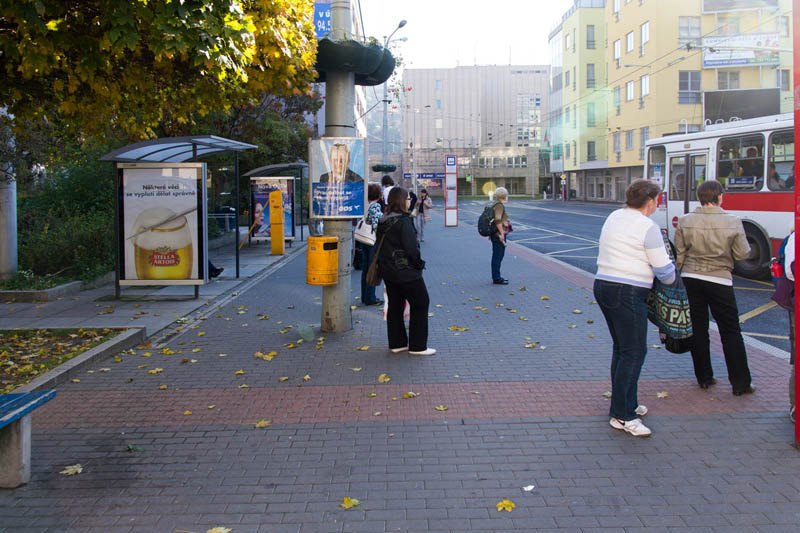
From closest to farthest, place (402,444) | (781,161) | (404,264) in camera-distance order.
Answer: (402,444) → (404,264) → (781,161)

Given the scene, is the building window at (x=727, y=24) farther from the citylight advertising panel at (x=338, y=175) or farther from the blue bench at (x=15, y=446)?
the blue bench at (x=15, y=446)

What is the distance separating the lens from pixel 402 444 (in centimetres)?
472

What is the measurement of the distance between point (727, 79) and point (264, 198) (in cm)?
3909

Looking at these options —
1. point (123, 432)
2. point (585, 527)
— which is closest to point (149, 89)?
point (123, 432)

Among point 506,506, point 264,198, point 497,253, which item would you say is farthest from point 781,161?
point 264,198

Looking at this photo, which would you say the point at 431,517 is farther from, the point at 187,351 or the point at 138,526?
the point at 187,351

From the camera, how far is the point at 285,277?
14.0 metres

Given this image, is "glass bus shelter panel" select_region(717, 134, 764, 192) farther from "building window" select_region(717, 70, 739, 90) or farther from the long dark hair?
"building window" select_region(717, 70, 739, 90)

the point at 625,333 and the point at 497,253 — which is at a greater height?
the point at 497,253

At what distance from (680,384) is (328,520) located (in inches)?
144

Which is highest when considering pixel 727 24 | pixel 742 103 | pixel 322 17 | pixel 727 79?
pixel 727 24

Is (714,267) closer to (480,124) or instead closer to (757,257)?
(757,257)

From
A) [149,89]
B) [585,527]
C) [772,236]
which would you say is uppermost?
[149,89]

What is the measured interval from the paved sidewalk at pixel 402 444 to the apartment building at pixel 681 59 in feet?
126
